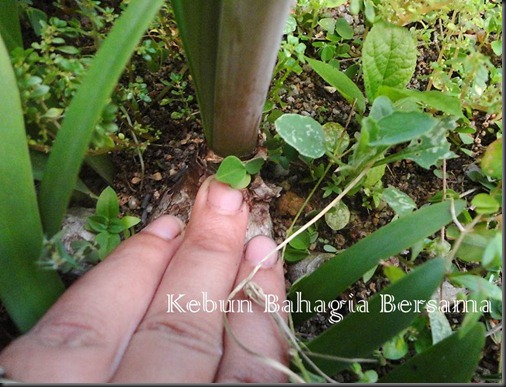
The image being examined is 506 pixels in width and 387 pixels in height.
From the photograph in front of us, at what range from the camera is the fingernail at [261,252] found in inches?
28.7

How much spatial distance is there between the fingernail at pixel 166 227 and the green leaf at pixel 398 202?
31 cm

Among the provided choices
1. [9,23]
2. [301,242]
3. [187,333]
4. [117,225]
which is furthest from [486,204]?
[9,23]

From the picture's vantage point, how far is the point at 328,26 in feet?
3.08

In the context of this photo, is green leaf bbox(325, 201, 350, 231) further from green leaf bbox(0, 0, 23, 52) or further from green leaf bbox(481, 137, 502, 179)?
green leaf bbox(0, 0, 23, 52)

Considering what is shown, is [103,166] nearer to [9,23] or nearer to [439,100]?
[9,23]

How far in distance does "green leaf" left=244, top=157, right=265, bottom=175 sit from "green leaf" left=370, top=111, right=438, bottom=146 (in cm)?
21

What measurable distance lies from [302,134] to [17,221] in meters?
0.36

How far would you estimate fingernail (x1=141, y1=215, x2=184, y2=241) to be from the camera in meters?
0.74

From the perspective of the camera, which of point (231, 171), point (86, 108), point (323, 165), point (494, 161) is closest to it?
point (86, 108)

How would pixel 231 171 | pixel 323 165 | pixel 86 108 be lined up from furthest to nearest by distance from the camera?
pixel 323 165, pixel 231 171, pixel 86 108

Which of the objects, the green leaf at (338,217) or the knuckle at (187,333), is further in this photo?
the green leaf at (338,217)

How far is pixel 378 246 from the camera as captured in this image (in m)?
0.60

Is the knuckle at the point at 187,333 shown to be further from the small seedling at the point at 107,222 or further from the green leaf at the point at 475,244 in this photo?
the green leaf at the point at 475,244

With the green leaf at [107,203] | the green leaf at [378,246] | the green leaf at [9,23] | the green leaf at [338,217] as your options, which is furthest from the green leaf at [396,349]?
the green leaf at [9,23]
